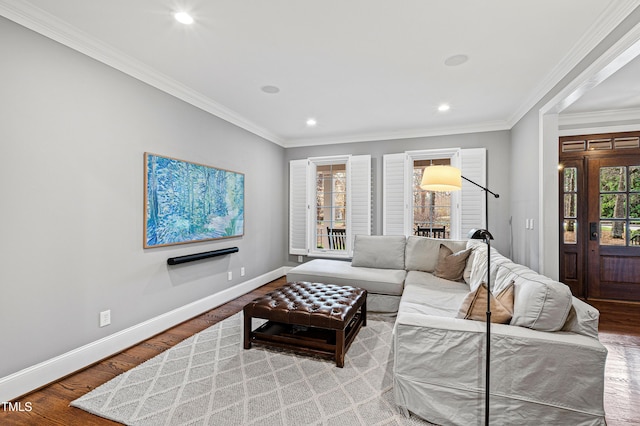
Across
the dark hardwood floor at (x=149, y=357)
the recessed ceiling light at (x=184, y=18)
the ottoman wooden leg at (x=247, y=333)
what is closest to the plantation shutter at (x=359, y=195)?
the dark hardwood floor at (x=149, y=357)

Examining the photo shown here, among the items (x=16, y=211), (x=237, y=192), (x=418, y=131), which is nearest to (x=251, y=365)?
(x=16, y=211)

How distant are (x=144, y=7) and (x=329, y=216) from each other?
4085 millimetres

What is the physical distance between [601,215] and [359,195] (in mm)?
3507

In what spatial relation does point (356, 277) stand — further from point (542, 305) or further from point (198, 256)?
point (542, 305)

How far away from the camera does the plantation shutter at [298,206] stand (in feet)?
18.0

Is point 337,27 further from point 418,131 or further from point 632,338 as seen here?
point 632,338

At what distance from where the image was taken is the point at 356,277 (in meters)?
3.63

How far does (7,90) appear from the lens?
1.94 metres

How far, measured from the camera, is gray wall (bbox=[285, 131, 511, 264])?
4.44 meters

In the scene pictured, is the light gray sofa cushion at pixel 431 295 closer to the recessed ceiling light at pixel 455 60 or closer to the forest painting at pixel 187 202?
the recessed ceiling light at pixel 455 60

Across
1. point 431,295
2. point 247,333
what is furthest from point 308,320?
point 431,295

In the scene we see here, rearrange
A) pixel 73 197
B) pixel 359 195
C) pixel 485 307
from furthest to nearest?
pixel 359 195 < pixel 73 197 < pixel 485 307

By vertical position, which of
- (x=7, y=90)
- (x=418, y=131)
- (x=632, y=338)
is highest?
(x=418, y=131)

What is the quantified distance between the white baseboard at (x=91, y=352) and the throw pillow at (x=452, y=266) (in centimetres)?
288
